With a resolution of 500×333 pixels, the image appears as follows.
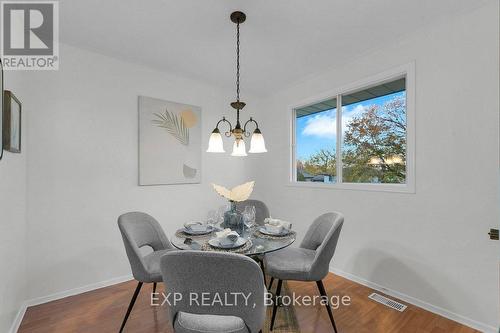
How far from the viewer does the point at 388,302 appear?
220cm

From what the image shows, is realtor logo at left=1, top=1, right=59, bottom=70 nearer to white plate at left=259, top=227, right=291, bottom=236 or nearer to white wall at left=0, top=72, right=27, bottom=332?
white wall at left=0, top=72, right=27, bottom=332

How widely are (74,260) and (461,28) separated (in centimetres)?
407

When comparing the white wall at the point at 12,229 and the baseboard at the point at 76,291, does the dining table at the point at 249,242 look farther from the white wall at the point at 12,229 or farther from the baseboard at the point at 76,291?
the baseboard at the point at 76,291

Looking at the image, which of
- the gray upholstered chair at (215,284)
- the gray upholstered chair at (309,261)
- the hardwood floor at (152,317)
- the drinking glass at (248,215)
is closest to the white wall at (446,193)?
the hardwood floor at (152,317)

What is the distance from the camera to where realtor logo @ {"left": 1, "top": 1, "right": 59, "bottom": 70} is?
5.83 feet

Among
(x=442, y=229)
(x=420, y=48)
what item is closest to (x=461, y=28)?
(x=420, y=48)

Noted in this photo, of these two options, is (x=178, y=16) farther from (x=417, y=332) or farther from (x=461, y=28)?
(x=417, y=332)

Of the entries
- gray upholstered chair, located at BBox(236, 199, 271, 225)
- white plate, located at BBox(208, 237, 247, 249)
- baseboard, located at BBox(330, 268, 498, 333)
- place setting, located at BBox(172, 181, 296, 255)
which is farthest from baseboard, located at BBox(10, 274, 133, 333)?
baseboard, located at BBox(330, 268, 498, 333)

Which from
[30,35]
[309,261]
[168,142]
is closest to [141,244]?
[168,142]

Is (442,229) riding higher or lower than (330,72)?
lower

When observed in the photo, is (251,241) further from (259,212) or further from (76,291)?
(76,291)

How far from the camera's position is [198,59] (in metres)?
2.66

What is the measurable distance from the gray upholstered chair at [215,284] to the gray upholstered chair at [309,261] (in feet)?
2.20

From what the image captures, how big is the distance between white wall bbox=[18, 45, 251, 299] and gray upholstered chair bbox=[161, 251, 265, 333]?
5.96ft
